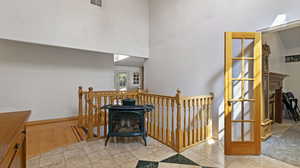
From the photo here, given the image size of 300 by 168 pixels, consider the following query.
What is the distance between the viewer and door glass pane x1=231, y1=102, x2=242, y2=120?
2.68 metres

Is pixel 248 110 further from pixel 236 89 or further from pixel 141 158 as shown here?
pixel 141 158

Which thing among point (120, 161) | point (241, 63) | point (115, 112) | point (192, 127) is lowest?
point (120, 161)

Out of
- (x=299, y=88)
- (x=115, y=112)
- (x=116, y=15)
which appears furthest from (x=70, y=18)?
(x=299, y=88)

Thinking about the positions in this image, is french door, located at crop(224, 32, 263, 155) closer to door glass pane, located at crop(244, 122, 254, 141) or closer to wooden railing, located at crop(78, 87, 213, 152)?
door glass pane, located at crop(244, 122, 254, 141)

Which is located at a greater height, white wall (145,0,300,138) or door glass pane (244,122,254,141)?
white wall (145,0,300,138)

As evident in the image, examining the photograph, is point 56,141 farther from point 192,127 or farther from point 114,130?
point 192,127

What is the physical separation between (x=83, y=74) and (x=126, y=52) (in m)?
1.91

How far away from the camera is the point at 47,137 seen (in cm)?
330

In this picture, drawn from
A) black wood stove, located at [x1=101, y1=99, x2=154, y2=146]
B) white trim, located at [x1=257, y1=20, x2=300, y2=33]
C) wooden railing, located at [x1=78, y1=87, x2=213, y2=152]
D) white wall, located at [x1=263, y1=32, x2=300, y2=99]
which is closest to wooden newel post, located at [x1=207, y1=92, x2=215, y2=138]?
wooden railing, located at [x1=78, y1=87, x2=213, y2=152]

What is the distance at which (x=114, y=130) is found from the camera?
295cm

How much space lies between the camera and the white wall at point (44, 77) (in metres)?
4.04

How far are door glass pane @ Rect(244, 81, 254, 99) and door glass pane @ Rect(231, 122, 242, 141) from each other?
501 millimetres

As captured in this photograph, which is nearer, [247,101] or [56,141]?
[247,101]

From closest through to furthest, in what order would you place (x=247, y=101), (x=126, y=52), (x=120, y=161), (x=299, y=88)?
(x=120, y=161) → (x=247, y=101) → (x=126, y=52) → (x=299, y=88)
